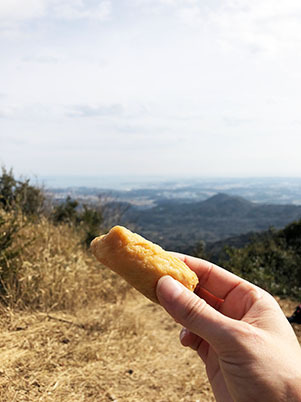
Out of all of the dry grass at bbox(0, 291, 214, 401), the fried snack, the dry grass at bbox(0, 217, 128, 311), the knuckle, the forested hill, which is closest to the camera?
the knuckle

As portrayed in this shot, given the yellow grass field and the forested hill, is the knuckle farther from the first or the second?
the forested hill

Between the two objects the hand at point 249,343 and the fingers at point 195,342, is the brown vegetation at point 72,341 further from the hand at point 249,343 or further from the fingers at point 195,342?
the hand at point 249,343

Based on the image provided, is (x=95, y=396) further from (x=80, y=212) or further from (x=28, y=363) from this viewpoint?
(x=80, y=212)

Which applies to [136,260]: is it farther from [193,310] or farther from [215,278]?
[215,278]

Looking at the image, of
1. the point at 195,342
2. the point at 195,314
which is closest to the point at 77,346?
the point at 195,342

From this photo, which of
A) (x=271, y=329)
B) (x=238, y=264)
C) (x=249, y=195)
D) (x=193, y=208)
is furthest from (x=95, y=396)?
(x=249, y=195)

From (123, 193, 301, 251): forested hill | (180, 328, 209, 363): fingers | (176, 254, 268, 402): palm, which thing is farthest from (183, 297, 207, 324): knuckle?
(123, 193, 301, 251): forested hill
